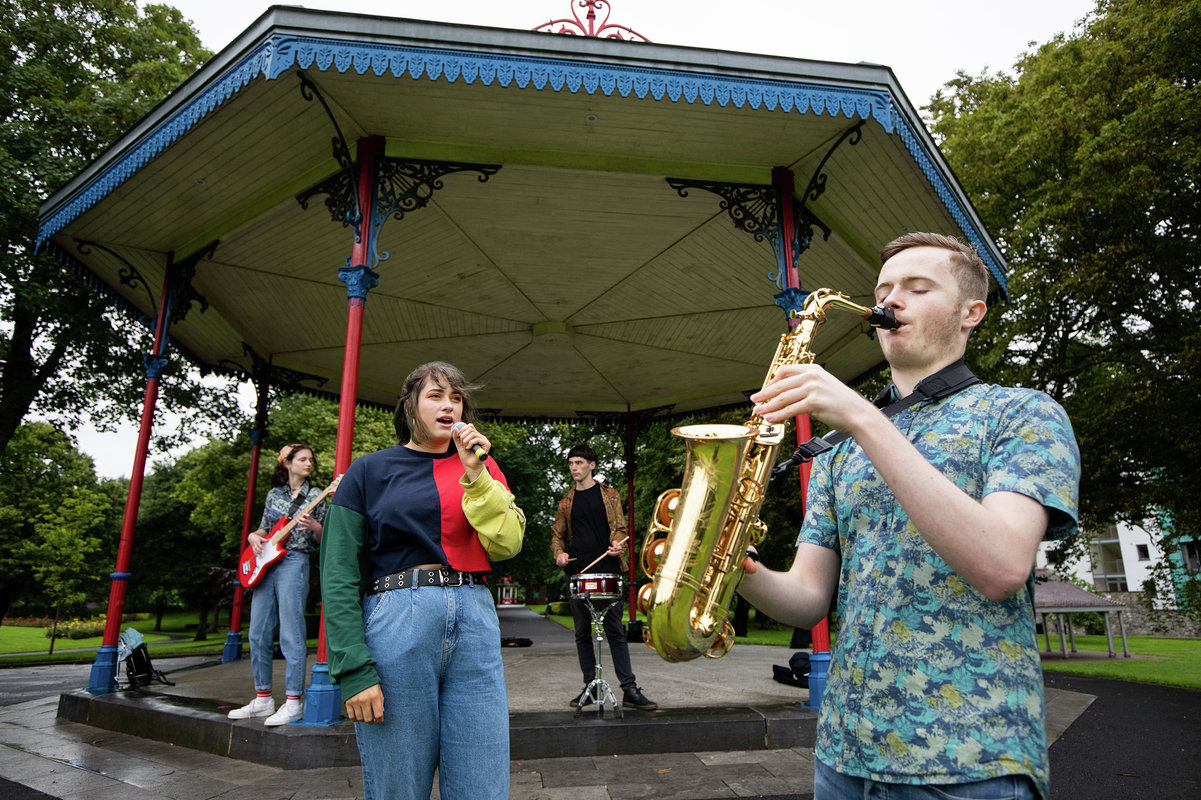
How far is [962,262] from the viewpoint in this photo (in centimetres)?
162

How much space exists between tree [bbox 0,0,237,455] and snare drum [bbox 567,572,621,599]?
11951 mm

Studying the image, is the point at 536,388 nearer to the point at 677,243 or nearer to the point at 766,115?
the point at 677,243

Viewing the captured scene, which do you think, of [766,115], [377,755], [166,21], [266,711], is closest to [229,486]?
[166,21]

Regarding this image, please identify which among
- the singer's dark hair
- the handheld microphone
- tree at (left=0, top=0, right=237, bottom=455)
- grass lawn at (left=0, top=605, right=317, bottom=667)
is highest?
tree at (left=0, top=0, right=237, bottom=455)

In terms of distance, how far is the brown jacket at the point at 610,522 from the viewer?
244 inches

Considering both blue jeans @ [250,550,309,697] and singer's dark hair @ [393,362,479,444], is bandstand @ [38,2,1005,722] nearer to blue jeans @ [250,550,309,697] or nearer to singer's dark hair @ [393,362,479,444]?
blue jeans @ [250,550,309,697]

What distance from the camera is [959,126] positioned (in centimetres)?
1616

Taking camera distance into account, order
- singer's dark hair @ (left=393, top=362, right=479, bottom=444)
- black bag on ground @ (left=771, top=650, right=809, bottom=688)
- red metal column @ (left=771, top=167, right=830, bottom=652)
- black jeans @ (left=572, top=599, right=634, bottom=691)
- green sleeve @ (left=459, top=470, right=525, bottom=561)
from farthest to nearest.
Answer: black bag on ground @ (left=771, top=650, right=809, bottom=688)
red metal column @ (left=771, top=167, right=830, bottom=652)
black jeans @ (left=572, top=599, right=634, bottom=691)
singer's dark hair @ (left=393, top=362, right=479, bottom=444)
green sleeve @ (left=459, top=470, right=525, bottom=561)

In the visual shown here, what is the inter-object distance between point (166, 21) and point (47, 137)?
220 inches

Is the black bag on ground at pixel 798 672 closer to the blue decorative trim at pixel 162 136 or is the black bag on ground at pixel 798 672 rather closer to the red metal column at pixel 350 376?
the red metal column at pixel 350 376

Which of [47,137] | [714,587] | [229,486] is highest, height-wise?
[47,137]

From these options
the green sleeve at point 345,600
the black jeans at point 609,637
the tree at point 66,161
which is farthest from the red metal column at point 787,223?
the tree at point 66,161

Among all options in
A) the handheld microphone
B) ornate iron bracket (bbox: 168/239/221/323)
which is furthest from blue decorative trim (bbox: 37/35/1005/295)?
the handheld microphone

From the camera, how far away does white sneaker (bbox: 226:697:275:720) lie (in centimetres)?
524
